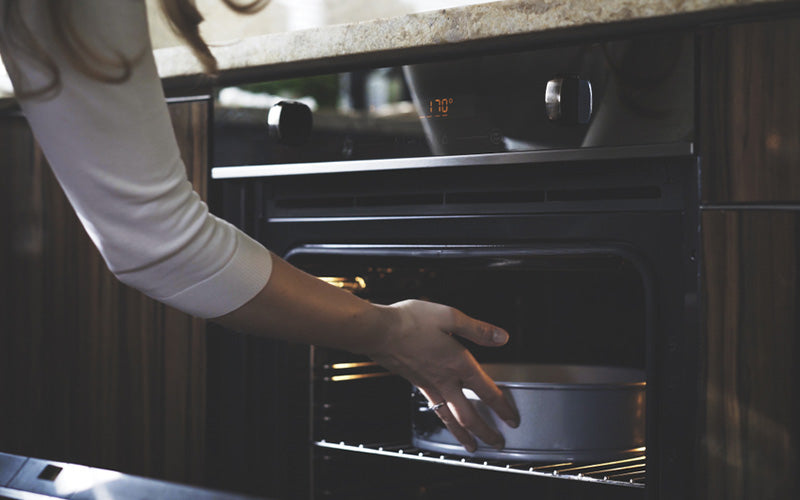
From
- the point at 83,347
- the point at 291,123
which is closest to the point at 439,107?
the point at 291,123

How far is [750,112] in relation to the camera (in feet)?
2.79

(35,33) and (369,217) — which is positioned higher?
(35,33)

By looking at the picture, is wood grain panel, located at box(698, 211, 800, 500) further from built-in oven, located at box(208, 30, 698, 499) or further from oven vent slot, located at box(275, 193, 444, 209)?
oven vent slot, located at box(275, 193, 444, 209)

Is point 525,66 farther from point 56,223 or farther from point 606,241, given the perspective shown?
point 56,223

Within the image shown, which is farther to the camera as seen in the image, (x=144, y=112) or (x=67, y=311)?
(x=67, y=311)

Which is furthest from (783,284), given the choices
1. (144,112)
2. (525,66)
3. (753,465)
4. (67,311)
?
(67,311)

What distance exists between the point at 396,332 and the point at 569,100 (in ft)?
1.06

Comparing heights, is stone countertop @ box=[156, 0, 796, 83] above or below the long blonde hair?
above

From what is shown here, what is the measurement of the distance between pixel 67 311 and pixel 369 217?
0.59 metres

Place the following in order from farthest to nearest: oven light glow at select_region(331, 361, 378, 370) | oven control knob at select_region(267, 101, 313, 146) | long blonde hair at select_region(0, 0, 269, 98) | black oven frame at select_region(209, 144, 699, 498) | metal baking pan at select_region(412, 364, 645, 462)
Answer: oven light glow at select_region(331, 361, 378, 370), oven control knob at select_region(267, 101, 313, 146), metal baking pan at select_region(412, 364, 645, 462), black oven frame at select_region(209, 144, 699, 498), long blonde hair at select_region(0, 0, 269, 98)

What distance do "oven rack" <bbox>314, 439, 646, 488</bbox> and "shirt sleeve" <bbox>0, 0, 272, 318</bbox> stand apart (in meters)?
0.43

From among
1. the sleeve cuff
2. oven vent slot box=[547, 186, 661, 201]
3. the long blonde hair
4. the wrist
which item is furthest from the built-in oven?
the long blonde hair

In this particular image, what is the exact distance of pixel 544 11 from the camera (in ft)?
3.13

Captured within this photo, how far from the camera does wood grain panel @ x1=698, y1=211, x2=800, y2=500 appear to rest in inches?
32.9
